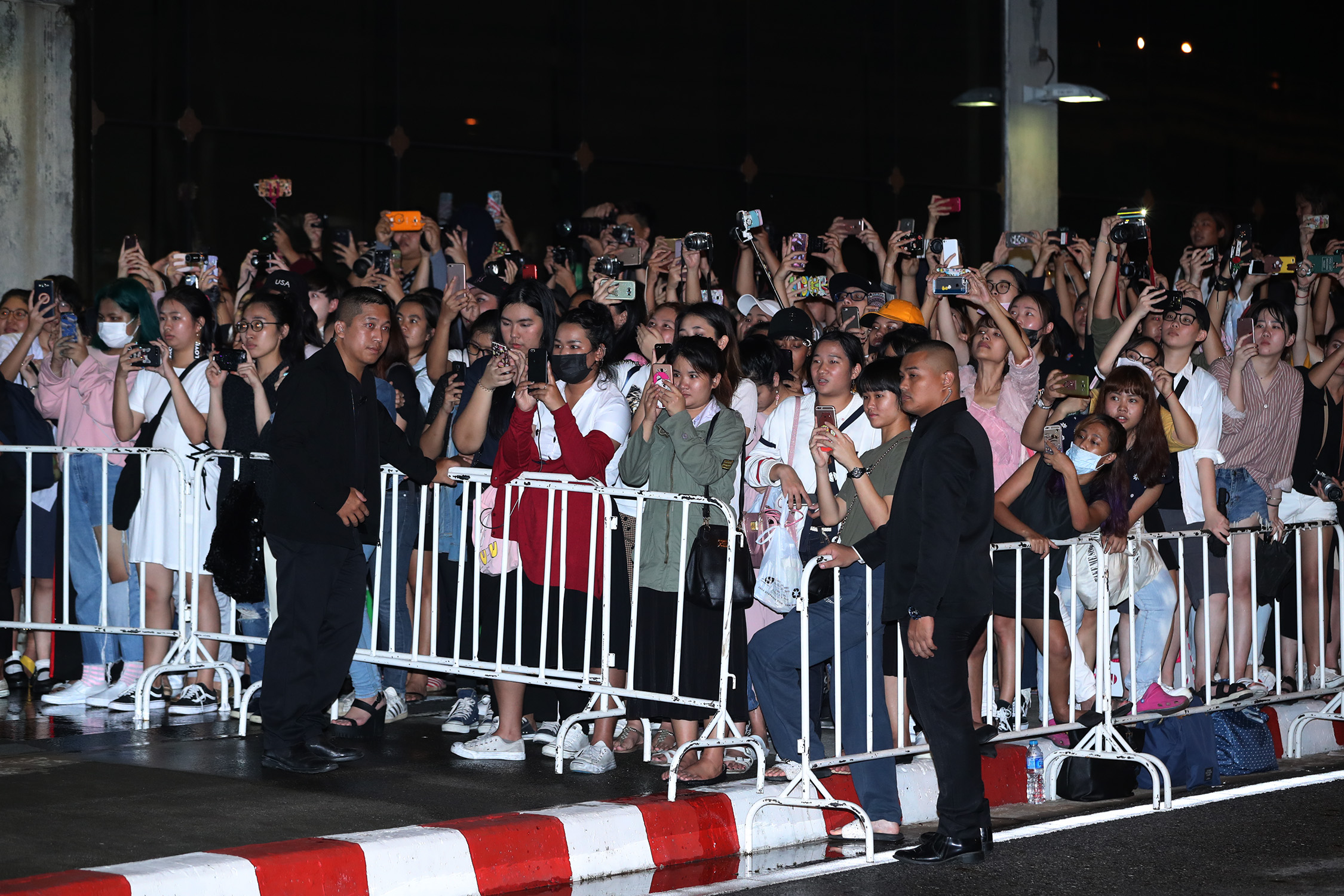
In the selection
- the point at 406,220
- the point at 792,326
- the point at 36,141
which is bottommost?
the point at 792,326

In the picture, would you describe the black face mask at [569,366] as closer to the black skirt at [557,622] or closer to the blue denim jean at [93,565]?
the black skirt at [557,622]

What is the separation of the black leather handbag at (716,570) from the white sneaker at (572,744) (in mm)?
982

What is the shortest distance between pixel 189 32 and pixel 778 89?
5554mm

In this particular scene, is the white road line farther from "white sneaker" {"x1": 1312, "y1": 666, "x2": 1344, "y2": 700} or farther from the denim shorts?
the denim shorts

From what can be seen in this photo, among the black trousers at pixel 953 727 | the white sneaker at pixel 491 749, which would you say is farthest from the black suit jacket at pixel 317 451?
the black trousers at pixel 953 727

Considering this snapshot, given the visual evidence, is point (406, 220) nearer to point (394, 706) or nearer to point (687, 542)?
point (394, 706)

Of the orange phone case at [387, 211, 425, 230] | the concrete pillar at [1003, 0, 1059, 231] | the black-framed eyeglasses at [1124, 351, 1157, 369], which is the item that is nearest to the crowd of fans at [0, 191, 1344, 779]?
the black-framed eyeglasses at [1124, 351, 1157, 369]

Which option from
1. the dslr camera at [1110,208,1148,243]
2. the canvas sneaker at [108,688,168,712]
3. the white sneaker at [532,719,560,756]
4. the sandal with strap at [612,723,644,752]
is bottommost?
the sandal with strap at [612,723,644,752]

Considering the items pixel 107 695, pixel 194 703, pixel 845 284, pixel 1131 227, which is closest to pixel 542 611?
pixel 194 703

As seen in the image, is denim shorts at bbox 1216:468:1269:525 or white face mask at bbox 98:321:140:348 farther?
denim shorts at bbox 1216:468:1269:525

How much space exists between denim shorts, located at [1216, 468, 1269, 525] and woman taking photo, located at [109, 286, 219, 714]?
5227 mm

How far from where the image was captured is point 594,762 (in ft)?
23.6

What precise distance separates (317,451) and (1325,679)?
16.7ft

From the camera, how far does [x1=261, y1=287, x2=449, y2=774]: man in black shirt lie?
7.12 m
